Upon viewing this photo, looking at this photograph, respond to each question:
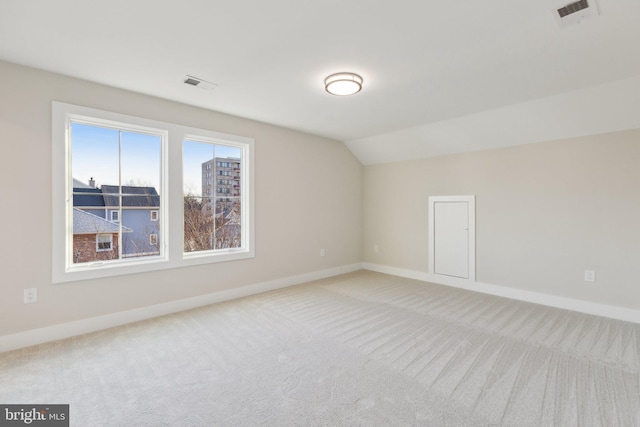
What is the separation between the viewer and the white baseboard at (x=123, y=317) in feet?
8.50

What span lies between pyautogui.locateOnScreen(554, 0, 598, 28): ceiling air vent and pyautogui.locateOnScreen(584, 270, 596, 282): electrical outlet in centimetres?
289

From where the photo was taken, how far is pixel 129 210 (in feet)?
10.7

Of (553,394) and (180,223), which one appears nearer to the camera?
(553,394)

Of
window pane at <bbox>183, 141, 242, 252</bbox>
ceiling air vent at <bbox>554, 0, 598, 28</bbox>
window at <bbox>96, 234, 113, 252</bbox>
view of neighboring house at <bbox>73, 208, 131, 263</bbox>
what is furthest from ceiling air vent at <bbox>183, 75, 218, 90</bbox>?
ceiling air vent at <bbox>554, 0, 598, 28</bbox>

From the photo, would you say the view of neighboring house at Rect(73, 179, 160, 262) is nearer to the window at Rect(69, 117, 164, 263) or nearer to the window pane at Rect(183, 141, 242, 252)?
the window at Rect(69, 117, 164, 263)

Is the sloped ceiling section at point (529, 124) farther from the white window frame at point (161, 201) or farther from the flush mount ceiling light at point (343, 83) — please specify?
the white window frame at point (161, 201)

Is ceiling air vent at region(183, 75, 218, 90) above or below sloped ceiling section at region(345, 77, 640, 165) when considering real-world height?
above

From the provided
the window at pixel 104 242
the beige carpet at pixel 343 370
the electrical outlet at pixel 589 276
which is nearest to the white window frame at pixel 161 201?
the window at pixel 104 242

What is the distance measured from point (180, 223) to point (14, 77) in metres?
1.91

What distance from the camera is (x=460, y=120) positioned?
401 centimetres

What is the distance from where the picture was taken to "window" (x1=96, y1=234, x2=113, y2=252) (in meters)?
3.08

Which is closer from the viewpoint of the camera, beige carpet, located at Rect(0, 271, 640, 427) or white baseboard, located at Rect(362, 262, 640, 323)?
beige carpet, located at Rect(0, 271, 640, 427)

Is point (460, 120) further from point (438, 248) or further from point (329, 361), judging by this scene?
point (329, 361)

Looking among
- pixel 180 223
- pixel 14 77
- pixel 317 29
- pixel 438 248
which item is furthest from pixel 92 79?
pixel 438 248
